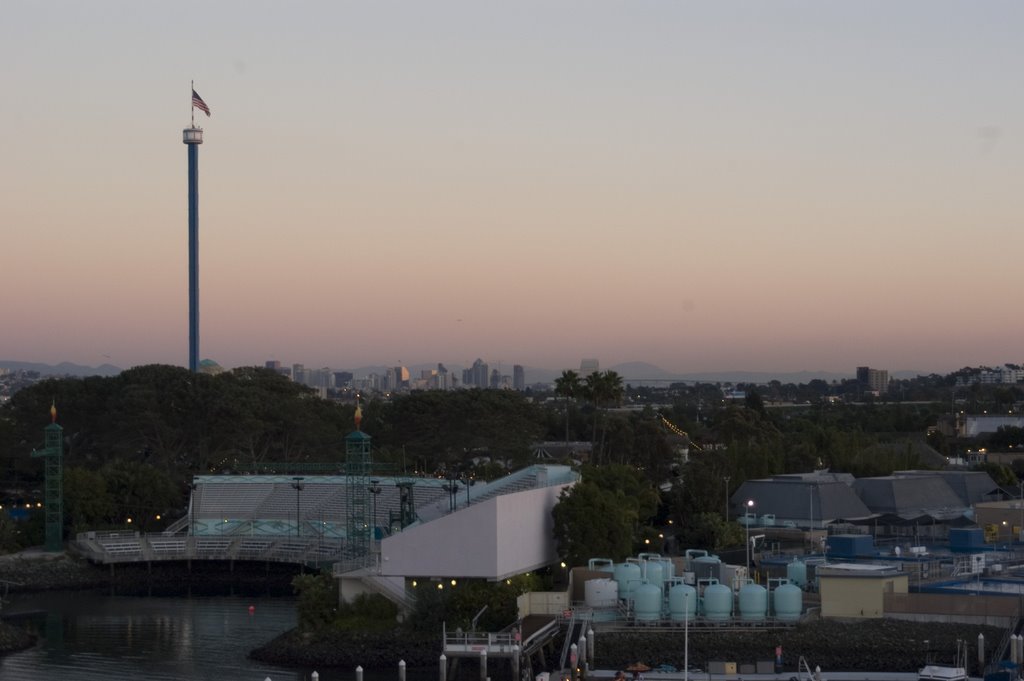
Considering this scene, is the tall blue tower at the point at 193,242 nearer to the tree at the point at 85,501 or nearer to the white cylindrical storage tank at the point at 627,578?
the tree at the point at 85,501

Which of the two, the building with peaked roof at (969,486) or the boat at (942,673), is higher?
the building with peaked roof at (969,486)

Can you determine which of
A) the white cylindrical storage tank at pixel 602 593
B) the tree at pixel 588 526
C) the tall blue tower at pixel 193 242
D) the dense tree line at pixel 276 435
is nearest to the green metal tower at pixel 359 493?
the tree at pixel 588 526

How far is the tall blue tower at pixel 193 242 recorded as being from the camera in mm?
108500

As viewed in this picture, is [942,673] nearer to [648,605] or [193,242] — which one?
[648,605]

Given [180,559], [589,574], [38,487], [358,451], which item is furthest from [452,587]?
[38,487]

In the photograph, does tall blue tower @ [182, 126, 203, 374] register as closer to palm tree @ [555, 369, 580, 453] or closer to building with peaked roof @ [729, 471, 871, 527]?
palm tree @ [555, 369, 580, 453]

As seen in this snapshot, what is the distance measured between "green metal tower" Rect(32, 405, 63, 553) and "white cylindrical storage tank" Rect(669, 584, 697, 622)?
115 feet

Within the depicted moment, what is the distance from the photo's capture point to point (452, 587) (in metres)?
45.8

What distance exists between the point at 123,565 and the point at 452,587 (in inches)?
1063

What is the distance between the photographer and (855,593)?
143 ft

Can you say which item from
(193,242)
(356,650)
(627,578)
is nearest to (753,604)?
(627,578)

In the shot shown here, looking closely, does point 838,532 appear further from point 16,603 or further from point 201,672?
point 16,603

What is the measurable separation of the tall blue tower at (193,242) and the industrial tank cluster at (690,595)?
217 feet

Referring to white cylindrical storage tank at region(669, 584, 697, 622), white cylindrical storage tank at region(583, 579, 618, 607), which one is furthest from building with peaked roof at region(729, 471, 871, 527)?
white cylindrical storage tank at region(669, 584, 697, 622)
